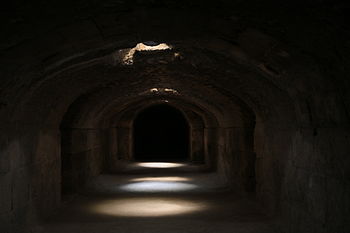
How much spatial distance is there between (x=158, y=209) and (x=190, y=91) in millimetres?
3886

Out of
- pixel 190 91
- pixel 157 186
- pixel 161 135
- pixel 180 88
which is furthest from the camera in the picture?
pixel 161 135

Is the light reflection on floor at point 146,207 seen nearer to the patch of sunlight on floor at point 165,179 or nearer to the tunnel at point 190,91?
the tunnel at point 190,91

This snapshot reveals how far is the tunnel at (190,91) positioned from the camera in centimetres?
425

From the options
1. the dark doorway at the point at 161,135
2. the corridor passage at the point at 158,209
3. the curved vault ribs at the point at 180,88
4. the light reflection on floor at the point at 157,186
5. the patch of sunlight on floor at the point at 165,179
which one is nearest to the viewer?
the curved vault ribs at the point at 180,88

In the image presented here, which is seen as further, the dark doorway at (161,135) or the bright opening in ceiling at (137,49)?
the dark doorway at (161,135)

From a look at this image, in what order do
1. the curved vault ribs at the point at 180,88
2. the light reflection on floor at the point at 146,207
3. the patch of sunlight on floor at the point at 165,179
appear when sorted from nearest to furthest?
1. the curved vault ribs at the point at 180,88
2. the light reflection on floor at the point at 146,207
3. the patch of sunlight on floor at the point at 165,179

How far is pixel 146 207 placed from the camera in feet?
31.8

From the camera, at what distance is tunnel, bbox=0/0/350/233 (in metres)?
4.25

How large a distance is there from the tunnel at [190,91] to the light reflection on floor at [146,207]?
4 cm

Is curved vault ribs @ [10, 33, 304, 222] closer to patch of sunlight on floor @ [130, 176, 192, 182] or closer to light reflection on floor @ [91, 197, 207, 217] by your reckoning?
patch of sunlight on floor @ [130, 176, 192, 182]

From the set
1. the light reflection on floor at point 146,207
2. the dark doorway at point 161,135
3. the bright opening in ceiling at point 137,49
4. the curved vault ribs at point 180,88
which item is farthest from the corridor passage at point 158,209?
the dark doorway at point 161,135

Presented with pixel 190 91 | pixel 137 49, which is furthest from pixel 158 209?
pixel 190 91

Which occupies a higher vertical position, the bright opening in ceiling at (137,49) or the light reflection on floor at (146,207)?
the bright opening in ceiling at (137,49)

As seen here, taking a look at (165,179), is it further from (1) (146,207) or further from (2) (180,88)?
(1) (146,207)
